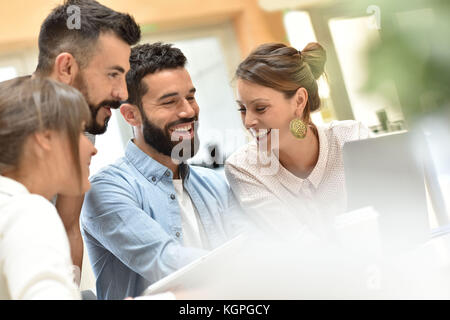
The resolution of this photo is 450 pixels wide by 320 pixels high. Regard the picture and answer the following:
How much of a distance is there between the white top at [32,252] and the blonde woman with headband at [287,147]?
46cm

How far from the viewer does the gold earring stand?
0.98 m

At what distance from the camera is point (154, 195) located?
84 cm

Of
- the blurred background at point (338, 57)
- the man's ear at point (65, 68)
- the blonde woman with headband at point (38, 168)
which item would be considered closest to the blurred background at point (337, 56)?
the blurred background at point (338, 57)

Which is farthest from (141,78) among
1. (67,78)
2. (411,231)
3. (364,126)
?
(411,231)

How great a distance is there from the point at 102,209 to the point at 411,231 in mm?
505

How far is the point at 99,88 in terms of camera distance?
2.46 ft

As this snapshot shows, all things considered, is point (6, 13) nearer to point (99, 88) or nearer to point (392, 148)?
point (99, 88)

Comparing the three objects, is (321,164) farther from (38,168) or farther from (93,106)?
(38,168)

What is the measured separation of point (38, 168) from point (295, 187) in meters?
0.53

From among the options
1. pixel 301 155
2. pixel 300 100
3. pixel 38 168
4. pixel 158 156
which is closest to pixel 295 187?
pixel 301 155

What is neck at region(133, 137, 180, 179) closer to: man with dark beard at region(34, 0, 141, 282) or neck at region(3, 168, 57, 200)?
man with dark beard at region(34, 0, 141, 282)

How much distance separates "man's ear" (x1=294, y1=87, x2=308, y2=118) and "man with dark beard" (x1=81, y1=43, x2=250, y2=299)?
195 millimetres

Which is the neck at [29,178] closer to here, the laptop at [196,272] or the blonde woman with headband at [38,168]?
the blonde woman with headband at [38,168]

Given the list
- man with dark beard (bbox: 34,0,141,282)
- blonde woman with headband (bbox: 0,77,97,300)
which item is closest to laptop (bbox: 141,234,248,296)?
blonde woman with headband (bbox: 0,77,97,300)
